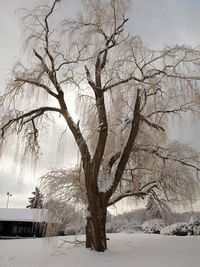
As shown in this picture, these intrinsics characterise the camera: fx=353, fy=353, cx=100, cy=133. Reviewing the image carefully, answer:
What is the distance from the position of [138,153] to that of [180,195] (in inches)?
87.2

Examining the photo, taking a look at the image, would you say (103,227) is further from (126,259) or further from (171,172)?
(171,172)

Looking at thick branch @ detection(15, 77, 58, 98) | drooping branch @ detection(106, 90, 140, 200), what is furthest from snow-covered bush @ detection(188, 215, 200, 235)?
thick branch @ detection(15, 77, 58, 98)

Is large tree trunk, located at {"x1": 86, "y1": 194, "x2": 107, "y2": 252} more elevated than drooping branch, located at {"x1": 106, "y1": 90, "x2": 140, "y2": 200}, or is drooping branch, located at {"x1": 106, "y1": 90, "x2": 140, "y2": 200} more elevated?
drooping branch, located at {"x1": 106, "y1": 90, "x2": 140, "y2": 200}

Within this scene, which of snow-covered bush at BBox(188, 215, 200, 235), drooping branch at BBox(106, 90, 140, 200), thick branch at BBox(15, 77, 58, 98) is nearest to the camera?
drooping branch at BBox(106, 90, 140, 200)

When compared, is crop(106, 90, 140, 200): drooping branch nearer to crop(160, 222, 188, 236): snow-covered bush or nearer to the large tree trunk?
the large tree trunk

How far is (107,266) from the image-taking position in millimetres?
7895

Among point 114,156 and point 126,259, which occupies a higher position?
point 114,156

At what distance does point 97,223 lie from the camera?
31.3 feet

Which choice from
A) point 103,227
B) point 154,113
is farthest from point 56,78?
point 103,227

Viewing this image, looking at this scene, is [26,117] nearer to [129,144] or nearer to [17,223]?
[129,144]

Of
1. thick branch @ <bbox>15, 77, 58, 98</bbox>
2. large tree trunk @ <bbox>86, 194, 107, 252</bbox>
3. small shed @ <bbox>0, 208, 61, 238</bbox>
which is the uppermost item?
thick branch @ <bbox>15, 77, 58, 98</bbox>

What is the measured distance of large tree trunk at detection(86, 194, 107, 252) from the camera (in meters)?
9.41

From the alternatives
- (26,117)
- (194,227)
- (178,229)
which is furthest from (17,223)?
(26,117)

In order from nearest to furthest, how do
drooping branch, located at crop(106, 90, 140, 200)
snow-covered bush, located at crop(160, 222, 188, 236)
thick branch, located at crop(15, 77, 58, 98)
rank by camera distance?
drooping branch, located at crop(106, 90, 140, 200), thick branch, located at crop(15, 77, 58, 98), snow-covered bush, located at crop(160, 222, 188, 236)
